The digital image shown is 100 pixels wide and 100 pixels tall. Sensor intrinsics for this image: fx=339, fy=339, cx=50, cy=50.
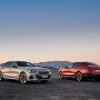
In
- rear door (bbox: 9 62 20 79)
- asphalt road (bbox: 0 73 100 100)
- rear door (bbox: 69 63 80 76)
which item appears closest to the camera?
asphalt road (bbox: 0 73 100 100)

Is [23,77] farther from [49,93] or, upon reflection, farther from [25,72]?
[49,93]

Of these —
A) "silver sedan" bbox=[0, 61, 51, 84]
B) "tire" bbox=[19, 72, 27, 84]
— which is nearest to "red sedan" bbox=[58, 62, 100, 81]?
"silver sedan" bbox=[0, 61, 51, 84]

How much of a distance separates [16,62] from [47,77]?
2.64m

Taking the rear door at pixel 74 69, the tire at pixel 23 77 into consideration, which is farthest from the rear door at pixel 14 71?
the rear door at pixel 74 69

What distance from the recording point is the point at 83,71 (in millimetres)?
24859

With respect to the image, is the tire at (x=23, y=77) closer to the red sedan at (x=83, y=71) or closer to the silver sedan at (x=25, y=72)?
the silver sedan at (x=25, y=72)

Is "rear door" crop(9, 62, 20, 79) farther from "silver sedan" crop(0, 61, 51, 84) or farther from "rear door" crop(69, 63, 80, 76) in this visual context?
"rear door" crop(69, 63, 80, 76)

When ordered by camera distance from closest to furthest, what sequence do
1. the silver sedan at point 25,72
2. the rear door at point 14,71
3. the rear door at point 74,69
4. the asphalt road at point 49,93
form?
the asphalt road at point 49,93 → the silver sedan at point 25,72 → the rear door at point 14,71 → the rear door at point 74,69

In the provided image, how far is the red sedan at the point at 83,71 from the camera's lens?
24.5 metres

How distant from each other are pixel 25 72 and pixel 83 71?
513cm

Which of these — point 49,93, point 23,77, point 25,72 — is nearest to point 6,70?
point 23,77

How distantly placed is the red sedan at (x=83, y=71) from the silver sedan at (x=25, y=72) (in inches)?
133

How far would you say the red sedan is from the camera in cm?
2455

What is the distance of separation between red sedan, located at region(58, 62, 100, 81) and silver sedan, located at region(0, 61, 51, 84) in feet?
11.1
